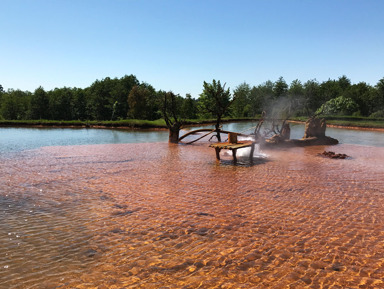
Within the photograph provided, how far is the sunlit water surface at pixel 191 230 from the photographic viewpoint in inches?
154

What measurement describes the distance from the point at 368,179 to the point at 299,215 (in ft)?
17.6

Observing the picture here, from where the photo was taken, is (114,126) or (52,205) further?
(114,126)

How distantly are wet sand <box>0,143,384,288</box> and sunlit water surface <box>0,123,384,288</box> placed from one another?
2 centimetres

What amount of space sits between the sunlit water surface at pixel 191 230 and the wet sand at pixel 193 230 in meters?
0.02

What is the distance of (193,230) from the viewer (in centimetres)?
547

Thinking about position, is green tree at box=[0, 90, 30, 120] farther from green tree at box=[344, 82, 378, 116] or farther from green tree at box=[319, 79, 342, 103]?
green tree at box=[344, 82, 378, 116]

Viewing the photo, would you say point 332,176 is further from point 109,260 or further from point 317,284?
point 109,260

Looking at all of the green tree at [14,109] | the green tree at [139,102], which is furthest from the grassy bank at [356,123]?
the green tree at [14,109]

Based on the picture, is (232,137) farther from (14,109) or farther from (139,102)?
(14,109)

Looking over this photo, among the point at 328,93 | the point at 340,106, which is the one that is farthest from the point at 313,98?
the point at 340,106

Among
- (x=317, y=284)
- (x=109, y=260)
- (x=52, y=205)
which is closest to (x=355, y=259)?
(x=317, y=284)

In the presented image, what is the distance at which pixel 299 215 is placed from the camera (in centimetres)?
628

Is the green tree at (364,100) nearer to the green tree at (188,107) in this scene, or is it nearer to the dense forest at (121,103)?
the dense forest at (121,103)

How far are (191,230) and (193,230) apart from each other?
40 mm
